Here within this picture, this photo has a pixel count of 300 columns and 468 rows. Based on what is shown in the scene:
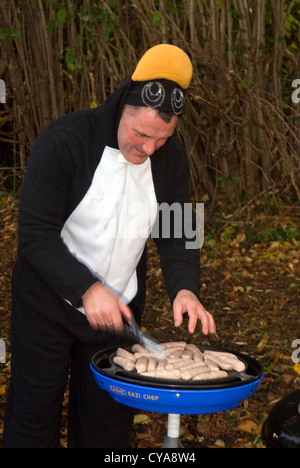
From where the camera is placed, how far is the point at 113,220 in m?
2.62

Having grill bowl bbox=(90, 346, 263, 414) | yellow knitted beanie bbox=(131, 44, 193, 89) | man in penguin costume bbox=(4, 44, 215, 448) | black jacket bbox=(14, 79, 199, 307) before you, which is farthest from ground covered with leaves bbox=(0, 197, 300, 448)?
yellow knitted beanie bbox=(131, 44, 193, 89)

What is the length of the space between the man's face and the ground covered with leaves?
4.42 ft

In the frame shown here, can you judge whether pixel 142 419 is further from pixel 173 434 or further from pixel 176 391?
pixel 176 391

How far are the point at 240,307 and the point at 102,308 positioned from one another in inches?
143

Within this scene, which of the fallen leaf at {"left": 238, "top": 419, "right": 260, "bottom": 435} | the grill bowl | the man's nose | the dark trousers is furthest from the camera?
the fallen leaf at {"left": 238, "top": 419, "right": 260, "bottom": 435}

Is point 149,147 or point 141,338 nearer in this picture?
point 149,147

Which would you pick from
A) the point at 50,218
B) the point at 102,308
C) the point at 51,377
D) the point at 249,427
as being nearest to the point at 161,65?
the point at 50,218

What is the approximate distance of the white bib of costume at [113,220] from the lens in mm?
2607

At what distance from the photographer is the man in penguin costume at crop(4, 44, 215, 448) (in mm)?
2465

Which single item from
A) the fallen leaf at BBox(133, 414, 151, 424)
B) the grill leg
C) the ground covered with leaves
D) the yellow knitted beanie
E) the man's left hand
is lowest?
the fallen leaf at BBox(133, 414, 151, 424)

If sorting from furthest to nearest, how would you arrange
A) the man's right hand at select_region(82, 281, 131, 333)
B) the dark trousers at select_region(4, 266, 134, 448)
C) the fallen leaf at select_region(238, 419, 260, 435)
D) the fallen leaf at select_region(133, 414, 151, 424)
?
1. the fallen leaf at select_region(133, 414, 151, 424)
2. the fallen leaf at select_region(238, 419, 260, 435)
3. the dark trousers at select_region(4, 266, 134, 448)
4. the man's right hand at select_region(82, 281, 131, 333)

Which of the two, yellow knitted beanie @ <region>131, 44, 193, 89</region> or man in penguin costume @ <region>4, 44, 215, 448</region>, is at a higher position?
yellow knitted beanie @ <region>131, 44, 193, 89</region>

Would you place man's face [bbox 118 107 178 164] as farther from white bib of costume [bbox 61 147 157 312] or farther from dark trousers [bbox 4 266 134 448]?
dark trousers [bbox 4 266 134 448]
